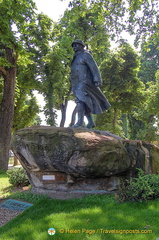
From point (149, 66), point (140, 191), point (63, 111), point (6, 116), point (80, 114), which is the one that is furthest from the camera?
point (149, 66)

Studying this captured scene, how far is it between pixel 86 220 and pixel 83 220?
0.18ft

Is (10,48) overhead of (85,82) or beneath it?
overhead

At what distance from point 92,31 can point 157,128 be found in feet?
36.4

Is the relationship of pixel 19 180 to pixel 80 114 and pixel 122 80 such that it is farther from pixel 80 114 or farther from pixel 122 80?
pixel 122 80

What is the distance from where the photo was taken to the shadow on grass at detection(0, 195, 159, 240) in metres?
3.60

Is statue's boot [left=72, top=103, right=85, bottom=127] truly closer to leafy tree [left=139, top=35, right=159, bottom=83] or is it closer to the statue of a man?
the statue of a man

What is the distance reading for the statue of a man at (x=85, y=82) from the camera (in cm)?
662

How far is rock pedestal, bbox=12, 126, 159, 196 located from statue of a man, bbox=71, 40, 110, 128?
1.12 metres

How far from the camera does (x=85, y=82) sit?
21.9 feet

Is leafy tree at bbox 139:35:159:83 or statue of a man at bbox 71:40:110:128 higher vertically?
leafy tree at bbox 139:35:159:83

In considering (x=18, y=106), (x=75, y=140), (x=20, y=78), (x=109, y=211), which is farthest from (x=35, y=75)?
(x=109, y=211)

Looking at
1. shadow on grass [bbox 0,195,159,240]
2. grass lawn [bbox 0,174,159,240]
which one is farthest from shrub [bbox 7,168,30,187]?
shadow on grass [bbox 0,195,159,240]

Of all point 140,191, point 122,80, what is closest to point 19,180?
point 140,191

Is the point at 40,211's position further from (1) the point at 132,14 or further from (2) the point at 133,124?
(2) the point at 133,124
